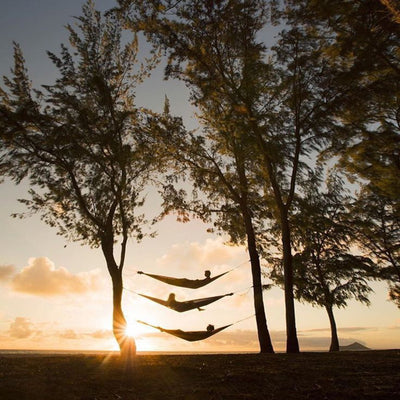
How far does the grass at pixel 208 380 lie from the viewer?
4.71 m

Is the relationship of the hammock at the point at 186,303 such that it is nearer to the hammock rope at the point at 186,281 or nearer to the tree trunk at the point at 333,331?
the hammock rope at the point at 186,281

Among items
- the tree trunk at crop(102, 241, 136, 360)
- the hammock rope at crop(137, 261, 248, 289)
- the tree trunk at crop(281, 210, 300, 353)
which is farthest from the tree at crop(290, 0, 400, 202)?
the tree trunk at crop(102, 241, 136, 360)

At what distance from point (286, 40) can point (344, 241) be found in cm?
1024

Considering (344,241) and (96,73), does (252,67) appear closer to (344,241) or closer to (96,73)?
(96,73)

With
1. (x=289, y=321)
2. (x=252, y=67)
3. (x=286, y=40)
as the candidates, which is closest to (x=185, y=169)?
(x=252, y=67)

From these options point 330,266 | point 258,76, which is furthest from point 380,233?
point 258,76

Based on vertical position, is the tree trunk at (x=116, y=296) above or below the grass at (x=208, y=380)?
above

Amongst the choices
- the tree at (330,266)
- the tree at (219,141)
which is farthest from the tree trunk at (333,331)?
the tree at (219,141)

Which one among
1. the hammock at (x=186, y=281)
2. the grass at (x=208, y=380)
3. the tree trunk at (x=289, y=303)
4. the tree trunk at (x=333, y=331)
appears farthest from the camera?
the tree trunk at (x=333, y=331)

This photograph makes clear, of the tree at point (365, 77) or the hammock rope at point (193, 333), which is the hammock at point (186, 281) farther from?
the tree at point (365, 77)

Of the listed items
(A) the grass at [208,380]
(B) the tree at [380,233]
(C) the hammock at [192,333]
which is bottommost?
(A) the grass at [208,380]

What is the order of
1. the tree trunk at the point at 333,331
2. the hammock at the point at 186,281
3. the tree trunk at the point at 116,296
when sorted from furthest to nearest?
the tree trunk at the point at 333,331, the tree trunk at the point at 116,296, the hammock at the point at 186,281

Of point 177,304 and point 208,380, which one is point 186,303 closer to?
point 177,304

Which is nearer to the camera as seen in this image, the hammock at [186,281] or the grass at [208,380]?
the grass at [208,380]
